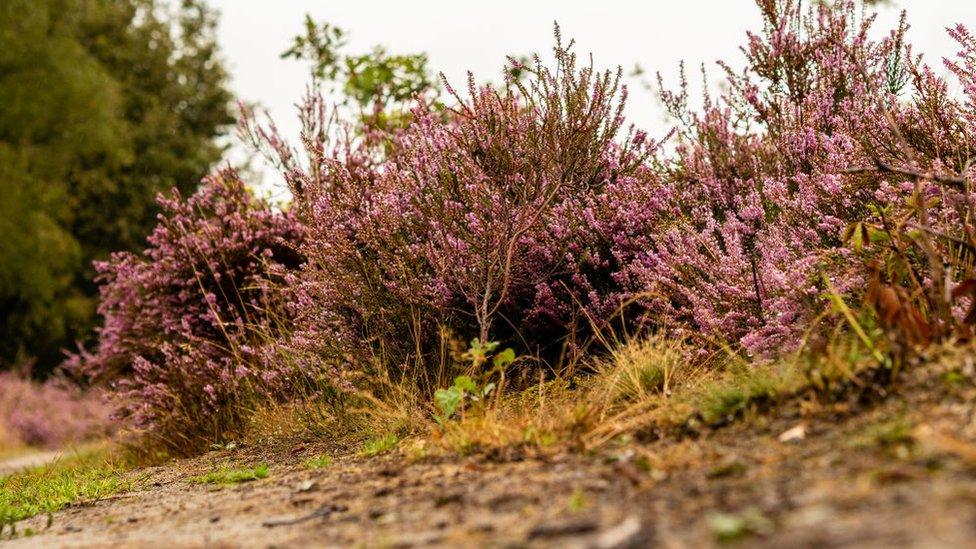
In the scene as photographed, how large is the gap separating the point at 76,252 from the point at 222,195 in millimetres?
15262

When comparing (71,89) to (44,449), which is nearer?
(44,449)

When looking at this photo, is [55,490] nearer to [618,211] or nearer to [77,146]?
[618,211]

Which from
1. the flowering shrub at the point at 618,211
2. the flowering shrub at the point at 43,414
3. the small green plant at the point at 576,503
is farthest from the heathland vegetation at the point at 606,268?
the flowering shrub at the point at 43,414

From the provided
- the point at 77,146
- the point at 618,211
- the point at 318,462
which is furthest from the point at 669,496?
the point at 77,146

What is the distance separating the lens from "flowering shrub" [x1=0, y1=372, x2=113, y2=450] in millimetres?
15305

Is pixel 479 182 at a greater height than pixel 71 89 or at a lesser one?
lesser

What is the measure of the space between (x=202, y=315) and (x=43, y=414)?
11.1m

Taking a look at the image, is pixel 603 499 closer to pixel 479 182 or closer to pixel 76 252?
pixel 479 182

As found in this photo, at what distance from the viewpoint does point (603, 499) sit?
90.8 inches

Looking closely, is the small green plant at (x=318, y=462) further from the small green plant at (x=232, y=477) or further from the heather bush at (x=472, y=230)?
the heather bush at (x=472, y=230)

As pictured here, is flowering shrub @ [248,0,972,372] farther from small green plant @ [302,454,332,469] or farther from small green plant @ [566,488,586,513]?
small green plant @ [566,488,586,513]

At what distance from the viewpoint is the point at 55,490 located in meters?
5.20

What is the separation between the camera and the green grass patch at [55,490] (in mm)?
4465

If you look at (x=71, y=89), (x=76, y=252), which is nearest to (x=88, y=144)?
(x=71, y=89)
